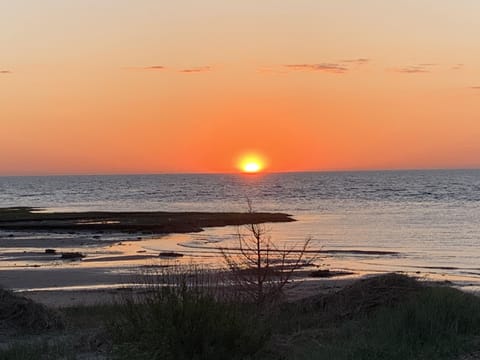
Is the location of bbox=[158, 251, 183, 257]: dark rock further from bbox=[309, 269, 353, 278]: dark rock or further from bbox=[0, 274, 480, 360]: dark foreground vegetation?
bbox=[0, 274, 480, 360]: dark foreground vegetation

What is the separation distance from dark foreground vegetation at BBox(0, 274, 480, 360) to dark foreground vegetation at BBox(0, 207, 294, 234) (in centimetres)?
3352

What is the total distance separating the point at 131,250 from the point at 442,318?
27150mm

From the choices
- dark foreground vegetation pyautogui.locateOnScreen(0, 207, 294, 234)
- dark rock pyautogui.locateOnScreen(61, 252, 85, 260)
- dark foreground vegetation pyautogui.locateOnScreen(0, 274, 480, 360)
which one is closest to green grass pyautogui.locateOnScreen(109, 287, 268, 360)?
dark foreground vegetation pyautogui.locateOnScreen(0, 274, 480, 360)

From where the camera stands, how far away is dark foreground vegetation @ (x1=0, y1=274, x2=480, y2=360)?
350 inches

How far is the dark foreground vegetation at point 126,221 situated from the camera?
51.2 m

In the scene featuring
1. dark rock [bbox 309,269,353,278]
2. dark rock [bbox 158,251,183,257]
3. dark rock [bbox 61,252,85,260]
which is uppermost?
dark rock [bbox 309,269,353,278]

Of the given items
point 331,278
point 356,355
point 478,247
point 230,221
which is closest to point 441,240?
point 478,247

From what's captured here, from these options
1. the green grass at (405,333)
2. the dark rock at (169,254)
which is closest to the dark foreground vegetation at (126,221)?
the dark rock at (169,254)

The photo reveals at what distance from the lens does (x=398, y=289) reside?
526 inches

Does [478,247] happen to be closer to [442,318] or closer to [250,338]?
[442,318]

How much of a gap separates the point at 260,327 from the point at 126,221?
4841cm

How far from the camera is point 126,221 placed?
2247 inches

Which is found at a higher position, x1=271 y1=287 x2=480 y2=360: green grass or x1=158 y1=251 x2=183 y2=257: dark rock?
x1=271 y1=287 x2=480 y2=360: green grass

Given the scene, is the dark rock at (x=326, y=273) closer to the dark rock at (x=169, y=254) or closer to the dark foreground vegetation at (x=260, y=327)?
the dark rock at (x=169, y=254)
